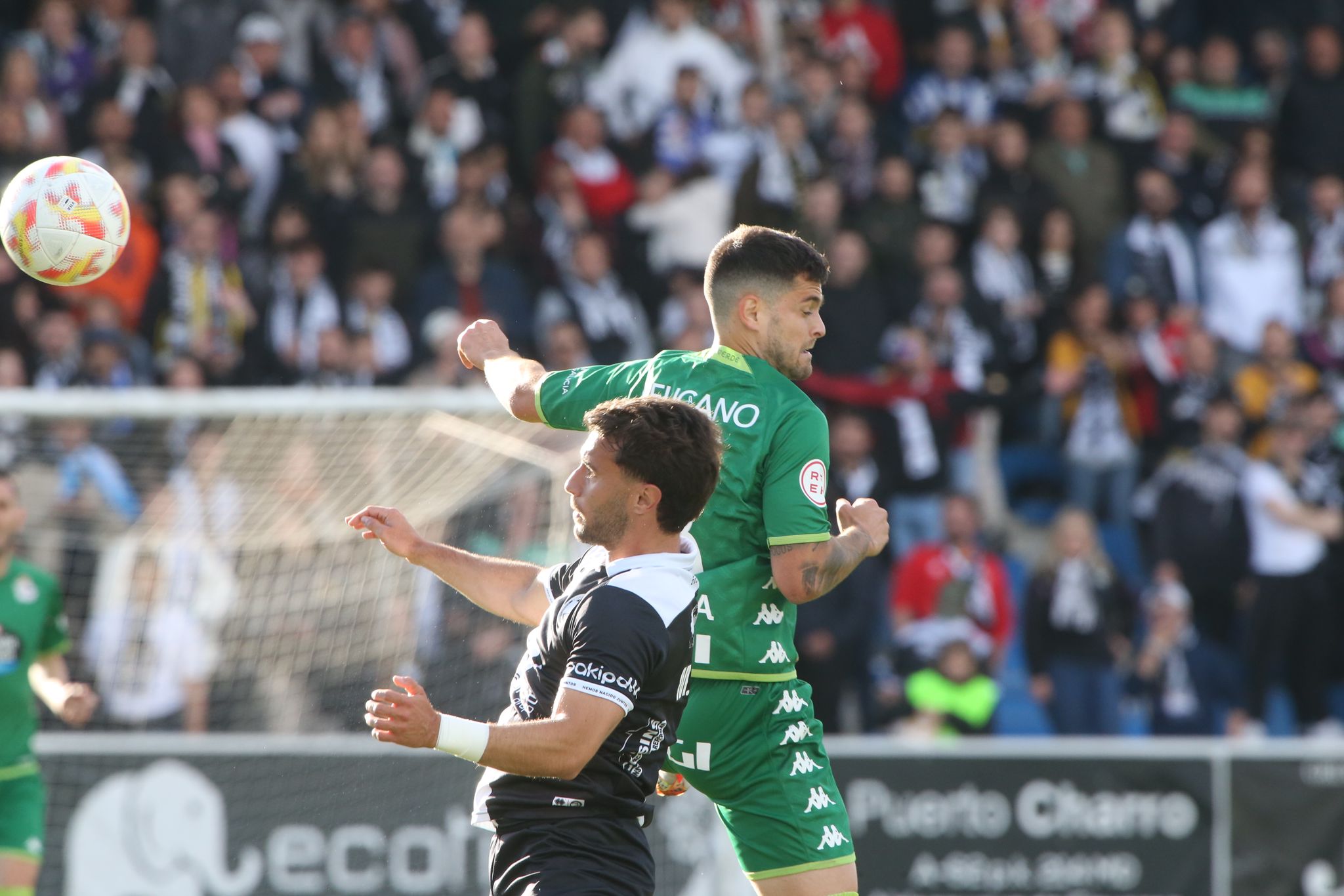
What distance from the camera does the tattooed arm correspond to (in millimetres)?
5230

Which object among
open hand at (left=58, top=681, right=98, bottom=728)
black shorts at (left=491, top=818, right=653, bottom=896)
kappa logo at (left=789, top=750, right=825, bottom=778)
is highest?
open hand at (left=58, top=681, right=98, bottom=728)

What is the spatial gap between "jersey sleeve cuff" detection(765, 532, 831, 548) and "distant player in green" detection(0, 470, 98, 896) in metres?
3.91

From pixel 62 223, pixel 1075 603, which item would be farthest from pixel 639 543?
pixel 1075 603

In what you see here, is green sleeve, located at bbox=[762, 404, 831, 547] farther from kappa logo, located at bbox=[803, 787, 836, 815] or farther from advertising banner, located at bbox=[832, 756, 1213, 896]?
advertising banner, located at bbox=[832, 756, 1213, 896]

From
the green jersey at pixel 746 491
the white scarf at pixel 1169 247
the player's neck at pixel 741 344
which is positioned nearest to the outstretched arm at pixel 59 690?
the green jersey at pixel 746 491

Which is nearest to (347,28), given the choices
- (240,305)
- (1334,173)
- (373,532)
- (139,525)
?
(240,305)

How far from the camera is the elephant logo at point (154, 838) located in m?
9.66

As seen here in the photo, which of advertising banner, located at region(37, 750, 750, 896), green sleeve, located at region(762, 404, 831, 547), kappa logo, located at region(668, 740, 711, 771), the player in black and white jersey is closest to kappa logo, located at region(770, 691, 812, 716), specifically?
kappa logo, located at region(668, 740, 711, 771)

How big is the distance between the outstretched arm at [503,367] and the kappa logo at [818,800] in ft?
4.81

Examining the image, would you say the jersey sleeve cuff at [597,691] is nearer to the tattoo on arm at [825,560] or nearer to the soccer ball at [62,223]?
the tattoo on arm at [825,560]

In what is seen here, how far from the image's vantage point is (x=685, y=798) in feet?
32.6

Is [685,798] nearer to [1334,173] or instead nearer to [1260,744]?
[1260,744]

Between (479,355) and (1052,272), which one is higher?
A: (1052,272)

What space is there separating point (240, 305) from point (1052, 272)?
6363mm
